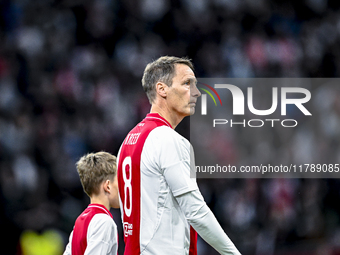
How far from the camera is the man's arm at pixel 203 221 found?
167 centimetres

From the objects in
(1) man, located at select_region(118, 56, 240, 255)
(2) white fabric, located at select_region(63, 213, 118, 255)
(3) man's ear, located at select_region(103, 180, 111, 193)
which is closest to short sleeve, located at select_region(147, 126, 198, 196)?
(1) man, located at select_region(118, 56, 240, 255)

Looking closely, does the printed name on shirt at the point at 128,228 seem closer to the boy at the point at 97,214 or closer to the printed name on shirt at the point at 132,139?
the printed name on shirt at the point at 132,139

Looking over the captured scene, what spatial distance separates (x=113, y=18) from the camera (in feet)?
21.3

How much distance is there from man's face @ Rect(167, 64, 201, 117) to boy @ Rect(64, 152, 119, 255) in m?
0.98

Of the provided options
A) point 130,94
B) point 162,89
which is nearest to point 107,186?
point 162,89

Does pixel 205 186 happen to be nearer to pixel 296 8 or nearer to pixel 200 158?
pixel 200 158

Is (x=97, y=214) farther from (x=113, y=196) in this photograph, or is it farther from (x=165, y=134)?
(x=165, y=134)

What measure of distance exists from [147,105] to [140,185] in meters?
4.27

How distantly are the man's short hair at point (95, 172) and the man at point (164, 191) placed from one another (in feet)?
2.76

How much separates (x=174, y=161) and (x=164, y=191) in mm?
154

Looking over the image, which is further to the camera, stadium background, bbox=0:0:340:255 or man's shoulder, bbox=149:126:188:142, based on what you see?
stadium background, bbox=0:0:340:255

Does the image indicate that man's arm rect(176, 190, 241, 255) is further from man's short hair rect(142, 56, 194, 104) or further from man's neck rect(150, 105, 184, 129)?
man's short hair rect(142, 56, 194, 104)

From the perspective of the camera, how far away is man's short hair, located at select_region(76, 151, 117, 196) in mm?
2791

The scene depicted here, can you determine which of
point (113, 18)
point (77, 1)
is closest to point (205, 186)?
point (113, 18)
